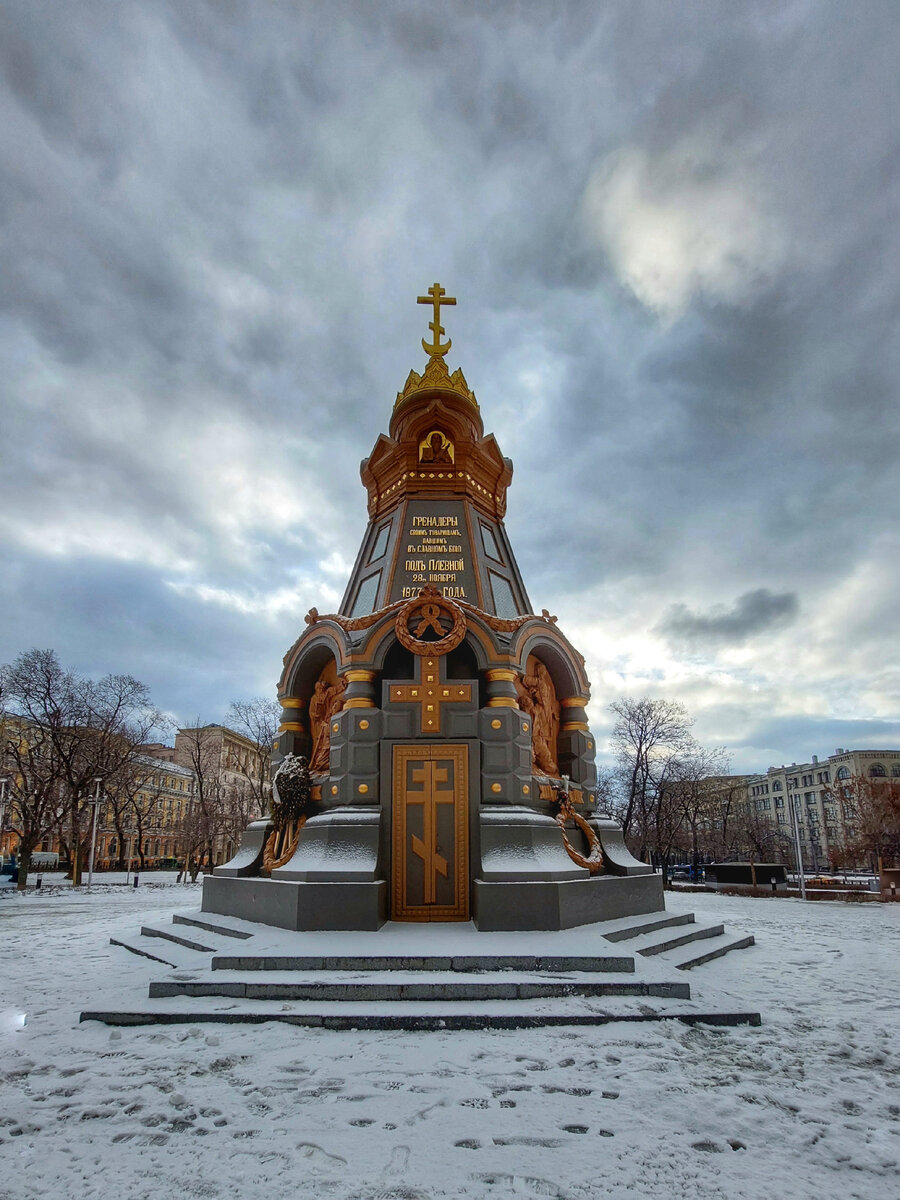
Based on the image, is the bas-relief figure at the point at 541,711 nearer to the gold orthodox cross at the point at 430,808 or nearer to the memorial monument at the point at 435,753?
the memorial monument at the point at 435,753

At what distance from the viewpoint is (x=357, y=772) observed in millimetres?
8477

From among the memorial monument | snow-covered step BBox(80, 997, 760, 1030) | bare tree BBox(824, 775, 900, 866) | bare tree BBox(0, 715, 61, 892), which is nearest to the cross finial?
the memorial monument

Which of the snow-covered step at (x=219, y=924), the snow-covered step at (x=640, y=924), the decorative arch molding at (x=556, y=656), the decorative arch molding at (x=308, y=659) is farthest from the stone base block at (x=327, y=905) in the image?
the decorative arch molding at (x=556, y=656)

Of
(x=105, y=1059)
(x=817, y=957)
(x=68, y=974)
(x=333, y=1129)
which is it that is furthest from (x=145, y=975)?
(x=817, y=957)

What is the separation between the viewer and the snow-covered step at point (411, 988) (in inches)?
218

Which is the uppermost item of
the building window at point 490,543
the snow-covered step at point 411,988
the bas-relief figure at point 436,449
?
the bas-relief figure at point 436,449

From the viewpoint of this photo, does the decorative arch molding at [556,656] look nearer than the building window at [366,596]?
Yes

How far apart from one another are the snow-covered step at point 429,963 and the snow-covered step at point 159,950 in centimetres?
62

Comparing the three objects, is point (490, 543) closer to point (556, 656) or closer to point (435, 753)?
point (556, 656)

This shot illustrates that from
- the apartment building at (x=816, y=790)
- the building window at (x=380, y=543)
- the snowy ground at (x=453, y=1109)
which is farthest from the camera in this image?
the apartment building at (x=816, y=790)

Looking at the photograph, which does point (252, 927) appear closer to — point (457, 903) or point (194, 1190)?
point (457, 903)

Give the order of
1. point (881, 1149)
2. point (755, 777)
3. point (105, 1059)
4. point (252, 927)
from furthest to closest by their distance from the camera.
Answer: point (755, 777), point (252, 927), point (105, 1059), point (881, 1149)

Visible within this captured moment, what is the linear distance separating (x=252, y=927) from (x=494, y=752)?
11.4ft

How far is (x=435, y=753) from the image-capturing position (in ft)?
28.0
